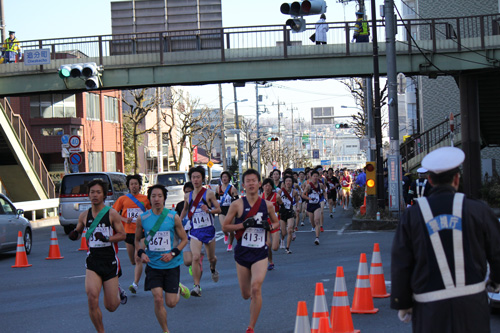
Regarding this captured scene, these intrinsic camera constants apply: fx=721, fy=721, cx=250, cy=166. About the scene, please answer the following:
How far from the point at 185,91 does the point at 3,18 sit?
4880 centimetres

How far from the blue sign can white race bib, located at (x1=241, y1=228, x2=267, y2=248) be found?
18.0 metres

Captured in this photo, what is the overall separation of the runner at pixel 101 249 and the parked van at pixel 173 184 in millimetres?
25068

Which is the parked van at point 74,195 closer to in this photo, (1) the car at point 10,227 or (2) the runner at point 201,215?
(1) the car at point 10,227

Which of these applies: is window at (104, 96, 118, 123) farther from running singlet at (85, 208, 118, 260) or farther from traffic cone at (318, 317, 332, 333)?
traffic cone at (318, 317, 332, 333)

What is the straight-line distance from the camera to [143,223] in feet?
27.1

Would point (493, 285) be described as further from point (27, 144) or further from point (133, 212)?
point (27, 144)

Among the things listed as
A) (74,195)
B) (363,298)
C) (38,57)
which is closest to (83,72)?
(38,57)

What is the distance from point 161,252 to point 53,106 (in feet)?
131

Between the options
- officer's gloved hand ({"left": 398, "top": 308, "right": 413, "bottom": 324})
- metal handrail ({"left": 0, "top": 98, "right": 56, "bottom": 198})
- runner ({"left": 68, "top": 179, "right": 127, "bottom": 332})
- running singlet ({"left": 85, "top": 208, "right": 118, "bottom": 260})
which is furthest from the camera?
metal handrail ({"left": 0, "top": 98, "right": 56, "bottom": 198})

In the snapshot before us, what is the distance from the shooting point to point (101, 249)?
780 centimetres

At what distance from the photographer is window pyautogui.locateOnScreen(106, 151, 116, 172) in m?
50.9

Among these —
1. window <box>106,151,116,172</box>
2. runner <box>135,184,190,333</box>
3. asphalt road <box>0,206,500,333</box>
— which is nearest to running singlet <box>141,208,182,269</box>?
runner <box>135,184,190,333</box>

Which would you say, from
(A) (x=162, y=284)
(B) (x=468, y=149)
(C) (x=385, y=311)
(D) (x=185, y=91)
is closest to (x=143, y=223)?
(A) (x=162, y=284)

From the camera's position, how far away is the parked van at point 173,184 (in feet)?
110
